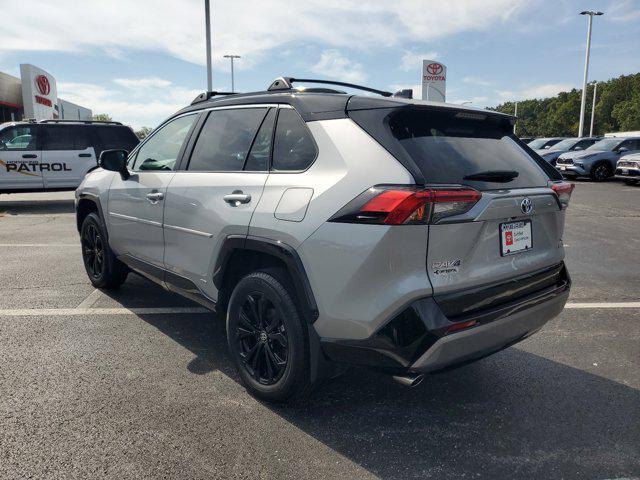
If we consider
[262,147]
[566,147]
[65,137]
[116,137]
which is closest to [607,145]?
[566,147]

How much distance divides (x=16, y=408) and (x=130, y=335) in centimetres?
120

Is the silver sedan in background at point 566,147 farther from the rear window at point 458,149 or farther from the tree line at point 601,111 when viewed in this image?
the tree line at point 601,111

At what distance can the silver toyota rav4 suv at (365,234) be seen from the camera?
241cm

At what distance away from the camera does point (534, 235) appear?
114 inches

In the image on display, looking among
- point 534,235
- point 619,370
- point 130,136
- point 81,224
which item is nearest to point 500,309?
point 534,235

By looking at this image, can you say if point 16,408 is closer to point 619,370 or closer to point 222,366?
point 222,366

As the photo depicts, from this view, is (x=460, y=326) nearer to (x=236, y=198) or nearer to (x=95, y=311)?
(x=236, y=198)

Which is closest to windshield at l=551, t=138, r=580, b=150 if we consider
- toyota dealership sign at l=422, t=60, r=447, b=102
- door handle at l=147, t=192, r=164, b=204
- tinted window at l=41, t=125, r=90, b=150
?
toyota dealership sign at l=422, t=60, r=447, b=102

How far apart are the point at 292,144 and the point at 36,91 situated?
128 ft

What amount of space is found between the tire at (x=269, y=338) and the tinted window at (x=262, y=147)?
671 mm

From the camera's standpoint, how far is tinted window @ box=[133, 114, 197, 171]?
402cm

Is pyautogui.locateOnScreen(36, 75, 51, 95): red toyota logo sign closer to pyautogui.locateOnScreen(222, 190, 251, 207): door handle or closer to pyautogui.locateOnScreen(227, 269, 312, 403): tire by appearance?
pyautogui.locateOnScreen(222, 190, 251, 207): door handle

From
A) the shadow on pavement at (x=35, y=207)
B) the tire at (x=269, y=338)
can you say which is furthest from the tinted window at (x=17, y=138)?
the tire at (x=269, y=338)

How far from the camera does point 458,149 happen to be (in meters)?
2.76
